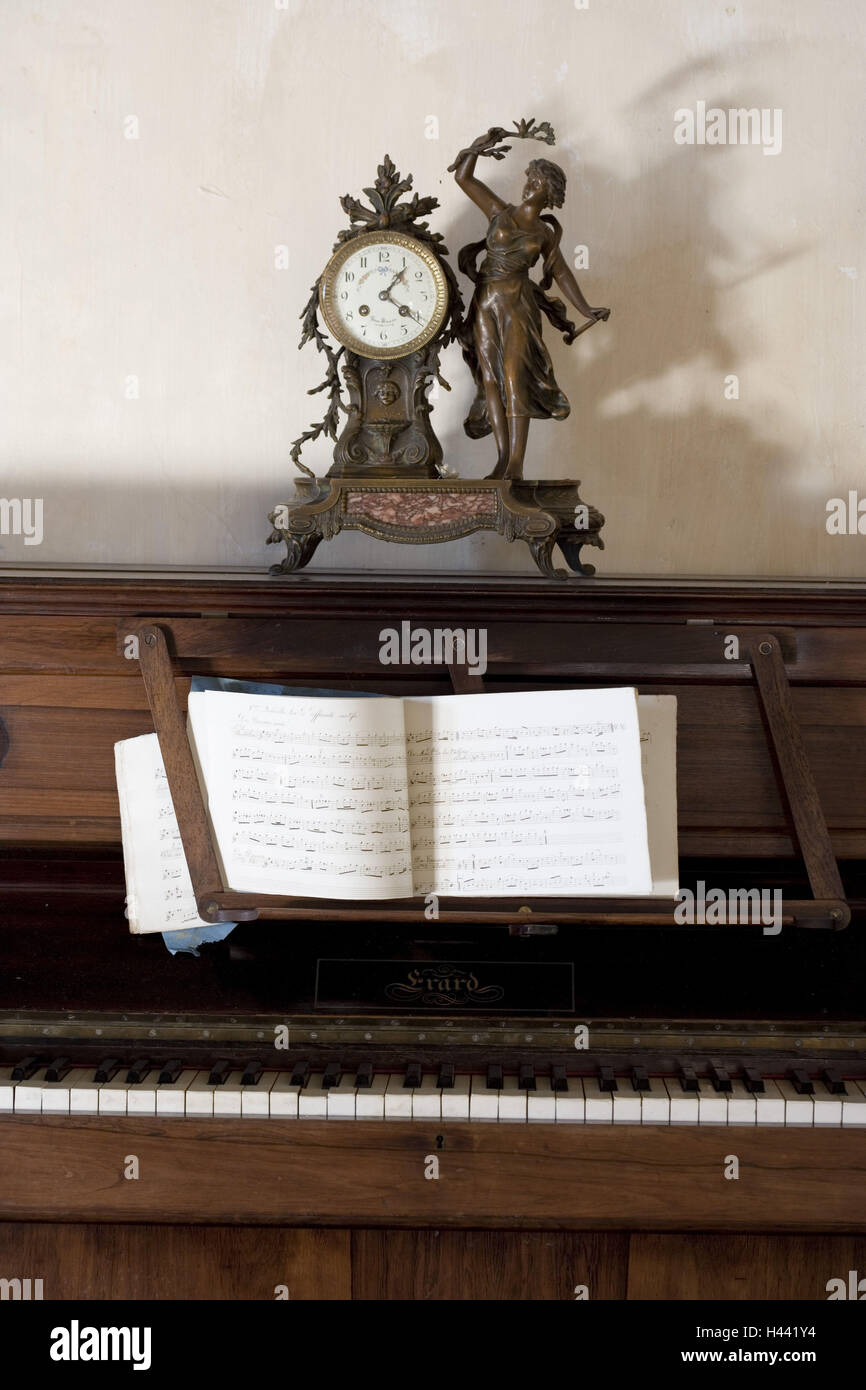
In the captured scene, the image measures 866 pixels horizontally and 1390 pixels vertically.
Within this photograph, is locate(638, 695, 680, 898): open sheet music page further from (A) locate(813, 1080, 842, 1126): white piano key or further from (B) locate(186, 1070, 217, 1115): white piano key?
(B) locate(186, 1070, 217, 1115): white piano key

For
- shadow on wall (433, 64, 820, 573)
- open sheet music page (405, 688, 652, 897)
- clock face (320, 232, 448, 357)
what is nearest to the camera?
open sheet music page (405, 688, 652, 897)

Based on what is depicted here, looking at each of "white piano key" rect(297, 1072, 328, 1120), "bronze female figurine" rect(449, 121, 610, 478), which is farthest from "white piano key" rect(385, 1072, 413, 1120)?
"bronze female figurine" rect(449, 121, 610, 478)

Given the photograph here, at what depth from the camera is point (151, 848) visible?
217 centimetres

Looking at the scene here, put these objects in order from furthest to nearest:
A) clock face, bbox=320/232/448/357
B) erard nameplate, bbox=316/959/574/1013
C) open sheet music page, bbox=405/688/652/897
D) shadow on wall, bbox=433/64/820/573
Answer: shadow on wall, bbox=433/64/820/573 < clock face, bbox=320/232/448/357 < erard nameplate, bbox=316/959/574/1013 < open sheet music page, bbox=405/688/652/897

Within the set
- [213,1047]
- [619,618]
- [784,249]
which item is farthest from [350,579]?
[784,249]

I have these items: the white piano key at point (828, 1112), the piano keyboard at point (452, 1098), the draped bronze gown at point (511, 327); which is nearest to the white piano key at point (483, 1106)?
the piano keyboard at point (452, 1098)

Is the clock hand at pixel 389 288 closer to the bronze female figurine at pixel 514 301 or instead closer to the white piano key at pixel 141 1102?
the bronze female figurine at pixel 514 301

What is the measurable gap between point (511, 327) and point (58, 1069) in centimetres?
164

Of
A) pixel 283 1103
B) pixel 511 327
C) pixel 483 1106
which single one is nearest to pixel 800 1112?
pixel 483 1106

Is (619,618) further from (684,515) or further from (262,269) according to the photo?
(262,269)

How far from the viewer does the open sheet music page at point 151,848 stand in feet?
7.09

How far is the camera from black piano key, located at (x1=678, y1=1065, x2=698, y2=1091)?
6.68 feet

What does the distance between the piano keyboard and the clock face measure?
139 centimetres

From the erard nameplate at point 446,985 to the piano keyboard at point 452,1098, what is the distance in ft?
0.42
